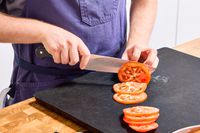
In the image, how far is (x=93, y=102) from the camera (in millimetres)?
853

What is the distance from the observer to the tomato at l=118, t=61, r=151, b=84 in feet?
3.06

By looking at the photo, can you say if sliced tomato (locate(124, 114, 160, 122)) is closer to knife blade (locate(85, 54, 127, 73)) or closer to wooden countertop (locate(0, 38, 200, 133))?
wooden countertop (locate(0, 38, 200, 133))

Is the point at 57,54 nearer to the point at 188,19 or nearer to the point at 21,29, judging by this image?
the point at 21,29

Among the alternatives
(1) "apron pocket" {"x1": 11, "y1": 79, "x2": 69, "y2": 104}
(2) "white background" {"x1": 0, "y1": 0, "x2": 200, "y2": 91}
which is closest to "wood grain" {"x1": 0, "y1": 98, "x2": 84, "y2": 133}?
(1) "apron pocket" {"x1": 11, "y1": 79, "x2": 69, "y2": 104}

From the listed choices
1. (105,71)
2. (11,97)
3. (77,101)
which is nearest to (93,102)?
(77,101)

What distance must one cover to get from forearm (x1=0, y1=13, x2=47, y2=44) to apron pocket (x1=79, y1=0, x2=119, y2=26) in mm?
107

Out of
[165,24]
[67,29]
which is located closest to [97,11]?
[67,29]

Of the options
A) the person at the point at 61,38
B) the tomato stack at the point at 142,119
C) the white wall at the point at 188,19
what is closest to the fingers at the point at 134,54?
the person at the point at 61,38

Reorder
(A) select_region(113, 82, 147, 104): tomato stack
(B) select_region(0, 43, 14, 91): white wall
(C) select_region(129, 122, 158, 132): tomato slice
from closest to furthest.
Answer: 1. (C) select_region(129, 122, 158, 132): tomato slice
2. (A) select_region(113, 82, 147, 104): tomato stack
3. (B) select_region(0, 43, 14, 91): white wall

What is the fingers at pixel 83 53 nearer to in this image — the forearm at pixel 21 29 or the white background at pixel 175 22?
the forearm at pixel 21 29

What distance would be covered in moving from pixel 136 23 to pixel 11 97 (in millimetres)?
387

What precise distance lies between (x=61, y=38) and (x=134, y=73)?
0.20m

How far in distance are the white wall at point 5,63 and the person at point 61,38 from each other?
1.71ft

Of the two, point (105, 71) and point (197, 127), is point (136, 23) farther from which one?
point (197, 127)
